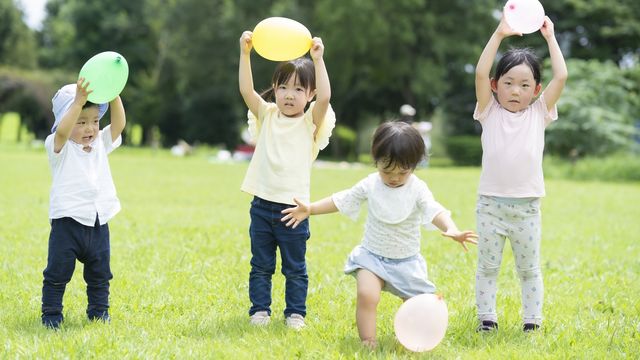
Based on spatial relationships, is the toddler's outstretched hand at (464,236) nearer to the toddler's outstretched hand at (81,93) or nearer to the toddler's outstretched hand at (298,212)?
the toddler's outstretched hand at (298,212)

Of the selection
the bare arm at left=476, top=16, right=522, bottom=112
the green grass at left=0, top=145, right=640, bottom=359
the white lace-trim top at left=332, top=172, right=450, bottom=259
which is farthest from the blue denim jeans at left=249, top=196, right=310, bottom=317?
the bare arm at left=476, top=16, right=522, bottom=112

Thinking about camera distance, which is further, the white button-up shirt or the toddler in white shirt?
the white button-up shirt

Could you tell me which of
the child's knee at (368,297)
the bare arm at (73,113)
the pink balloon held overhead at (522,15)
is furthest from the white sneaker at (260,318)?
the pink balloon held overhead at (522,15)

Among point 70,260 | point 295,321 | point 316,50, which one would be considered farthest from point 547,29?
point 70,260

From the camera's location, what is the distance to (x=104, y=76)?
4.35 m

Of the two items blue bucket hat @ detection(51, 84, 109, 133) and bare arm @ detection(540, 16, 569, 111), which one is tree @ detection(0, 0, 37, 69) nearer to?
blue bucket hat @ detection(51, 84, 109, 133)

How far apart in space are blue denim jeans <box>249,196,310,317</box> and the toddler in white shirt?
42 cm

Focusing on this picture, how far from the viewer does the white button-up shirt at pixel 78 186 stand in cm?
444

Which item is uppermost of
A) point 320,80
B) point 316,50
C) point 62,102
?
point 316,50

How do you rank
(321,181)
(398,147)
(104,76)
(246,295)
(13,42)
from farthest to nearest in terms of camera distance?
1. (13,42)
2. (321,181)
3. (246,295)
4. (104,76)
5. (398,147)

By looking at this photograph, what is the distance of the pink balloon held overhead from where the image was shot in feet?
14.6

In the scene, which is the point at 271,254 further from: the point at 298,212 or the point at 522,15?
the point at 522,15

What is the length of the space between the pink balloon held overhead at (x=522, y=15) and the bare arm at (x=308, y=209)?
155cm

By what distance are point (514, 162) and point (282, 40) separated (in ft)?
5.38
